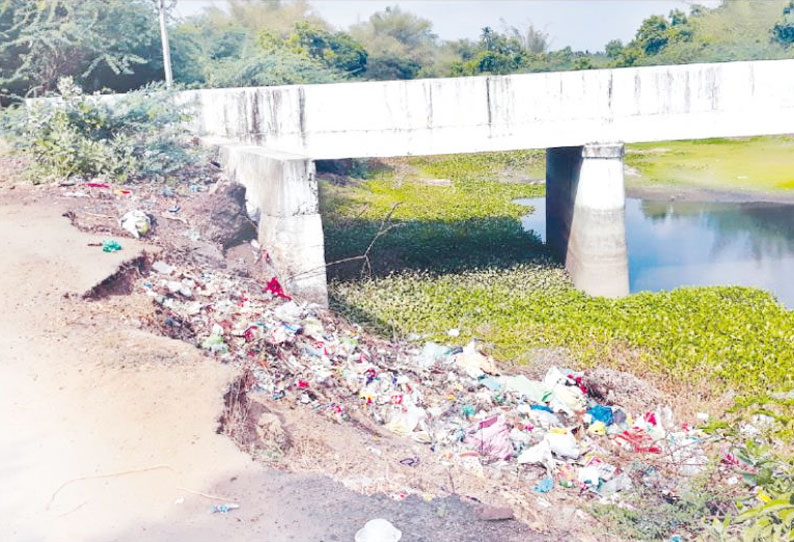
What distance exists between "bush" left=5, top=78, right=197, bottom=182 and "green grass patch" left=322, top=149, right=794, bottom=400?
→ 3.56 metres

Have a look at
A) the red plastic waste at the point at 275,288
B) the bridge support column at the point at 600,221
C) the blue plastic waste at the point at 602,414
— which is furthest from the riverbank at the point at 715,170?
the blue plastic waste at the point at 602,414

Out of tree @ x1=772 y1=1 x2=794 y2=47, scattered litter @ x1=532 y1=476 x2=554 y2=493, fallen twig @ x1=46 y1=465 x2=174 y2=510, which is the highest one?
tree @ x1=772 y1=1 x2=794 y2=47

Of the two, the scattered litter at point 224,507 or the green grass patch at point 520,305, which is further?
the green grass patch at point 520,305

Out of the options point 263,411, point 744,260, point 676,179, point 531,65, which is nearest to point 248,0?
point 531,65

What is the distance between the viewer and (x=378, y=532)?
449cm

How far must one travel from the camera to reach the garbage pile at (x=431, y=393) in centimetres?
→ 654

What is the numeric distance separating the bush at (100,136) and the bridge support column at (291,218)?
4.91 feet

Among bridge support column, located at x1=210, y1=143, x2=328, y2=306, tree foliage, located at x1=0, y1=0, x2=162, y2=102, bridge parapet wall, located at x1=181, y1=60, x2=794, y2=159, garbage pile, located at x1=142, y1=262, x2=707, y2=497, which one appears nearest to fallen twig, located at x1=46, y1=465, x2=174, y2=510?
garbage pile, located at x1=142, y1=262, x2=707, y2=497

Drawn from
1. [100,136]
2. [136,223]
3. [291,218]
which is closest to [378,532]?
[136,223]

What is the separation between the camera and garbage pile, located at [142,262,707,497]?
6.54 metres

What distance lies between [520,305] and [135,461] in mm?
8217

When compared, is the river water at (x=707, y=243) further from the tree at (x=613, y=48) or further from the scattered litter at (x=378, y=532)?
the tree at (x=613, y=48)

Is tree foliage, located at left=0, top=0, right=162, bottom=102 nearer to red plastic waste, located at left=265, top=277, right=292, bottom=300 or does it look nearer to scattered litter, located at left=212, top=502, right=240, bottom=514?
red plastic waste, located at left=265, top=277, right=292, bottom=300

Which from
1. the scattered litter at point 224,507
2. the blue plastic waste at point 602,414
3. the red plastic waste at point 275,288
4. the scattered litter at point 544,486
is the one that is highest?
the red plastic waste at point 275,288
